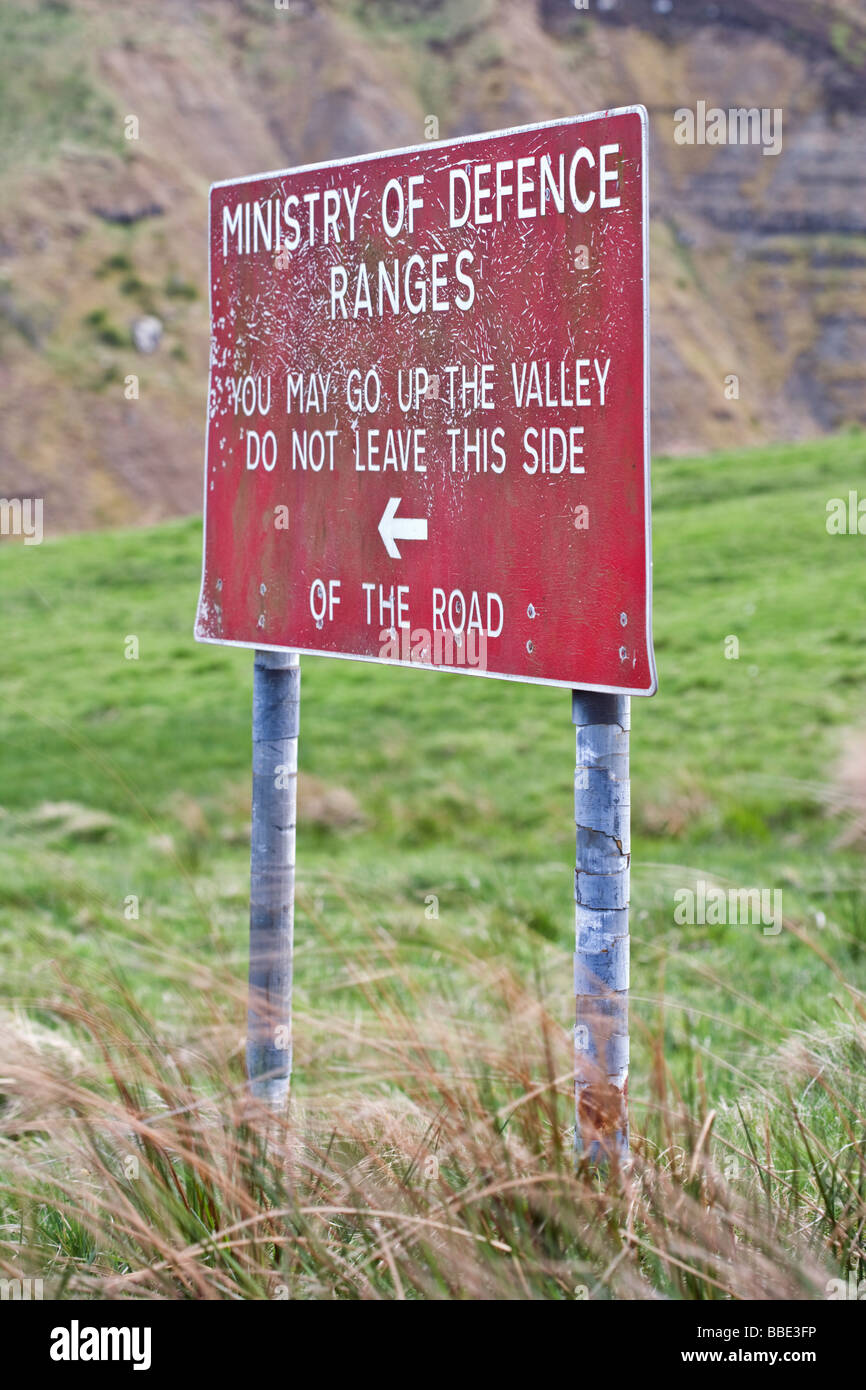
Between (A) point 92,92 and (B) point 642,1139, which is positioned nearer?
(B) point 642,1139

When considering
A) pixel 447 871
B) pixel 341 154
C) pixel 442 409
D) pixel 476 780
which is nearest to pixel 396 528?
pixel 442 409

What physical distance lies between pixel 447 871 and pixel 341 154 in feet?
133

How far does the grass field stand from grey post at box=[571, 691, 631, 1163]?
102 millimetres

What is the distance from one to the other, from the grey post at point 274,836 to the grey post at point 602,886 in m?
0.94

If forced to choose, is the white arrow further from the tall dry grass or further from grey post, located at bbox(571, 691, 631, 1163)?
the tall dry grass

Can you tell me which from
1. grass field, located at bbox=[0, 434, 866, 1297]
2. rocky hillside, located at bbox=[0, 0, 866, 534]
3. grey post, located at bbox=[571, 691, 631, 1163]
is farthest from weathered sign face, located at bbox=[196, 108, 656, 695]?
rocky hillside, located at bbox=[0, 0, 866, 534]

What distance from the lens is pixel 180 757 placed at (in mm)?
10664

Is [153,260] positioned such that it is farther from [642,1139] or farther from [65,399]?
[642,1139]

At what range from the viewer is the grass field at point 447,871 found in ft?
9.07

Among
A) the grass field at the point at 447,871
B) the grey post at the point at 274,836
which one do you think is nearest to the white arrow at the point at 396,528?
the grey post at the point at 274,836

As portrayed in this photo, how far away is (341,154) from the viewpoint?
43406mm

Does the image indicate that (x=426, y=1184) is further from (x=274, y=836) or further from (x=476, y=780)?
(x=476, y=780)

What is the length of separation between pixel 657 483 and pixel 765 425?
1110 inches
